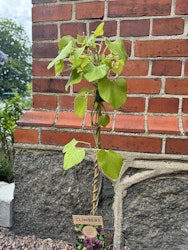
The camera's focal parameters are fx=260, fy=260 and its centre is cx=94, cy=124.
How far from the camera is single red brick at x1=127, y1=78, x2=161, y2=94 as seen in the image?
1126 millimetres

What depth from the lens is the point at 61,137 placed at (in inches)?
46.9

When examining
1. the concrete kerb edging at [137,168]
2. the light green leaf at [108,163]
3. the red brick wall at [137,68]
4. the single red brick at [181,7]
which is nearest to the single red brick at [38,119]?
the red brick wall at [137,68]

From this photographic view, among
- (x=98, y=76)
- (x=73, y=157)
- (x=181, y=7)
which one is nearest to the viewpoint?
(x=98, y=76)

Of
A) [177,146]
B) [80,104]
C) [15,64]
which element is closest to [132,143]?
[177,146]

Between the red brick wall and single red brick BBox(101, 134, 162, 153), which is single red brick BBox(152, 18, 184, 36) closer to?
the red brick wall

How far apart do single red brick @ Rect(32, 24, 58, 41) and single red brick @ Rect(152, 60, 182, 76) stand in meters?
0.47

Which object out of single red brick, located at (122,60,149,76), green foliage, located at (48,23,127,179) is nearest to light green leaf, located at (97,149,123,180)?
green foliage, located at (48,23,127,179)

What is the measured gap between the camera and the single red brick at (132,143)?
1.12 m

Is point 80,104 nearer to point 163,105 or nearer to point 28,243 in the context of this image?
point 163,105

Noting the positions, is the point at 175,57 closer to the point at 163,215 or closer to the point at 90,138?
the point at 90,138

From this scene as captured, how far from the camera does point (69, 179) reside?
123cm

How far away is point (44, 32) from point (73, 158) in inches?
27.0

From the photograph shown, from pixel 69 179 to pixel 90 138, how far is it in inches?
9.1

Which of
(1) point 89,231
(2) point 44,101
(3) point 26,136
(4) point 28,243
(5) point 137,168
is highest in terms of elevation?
(2) point 44,101
